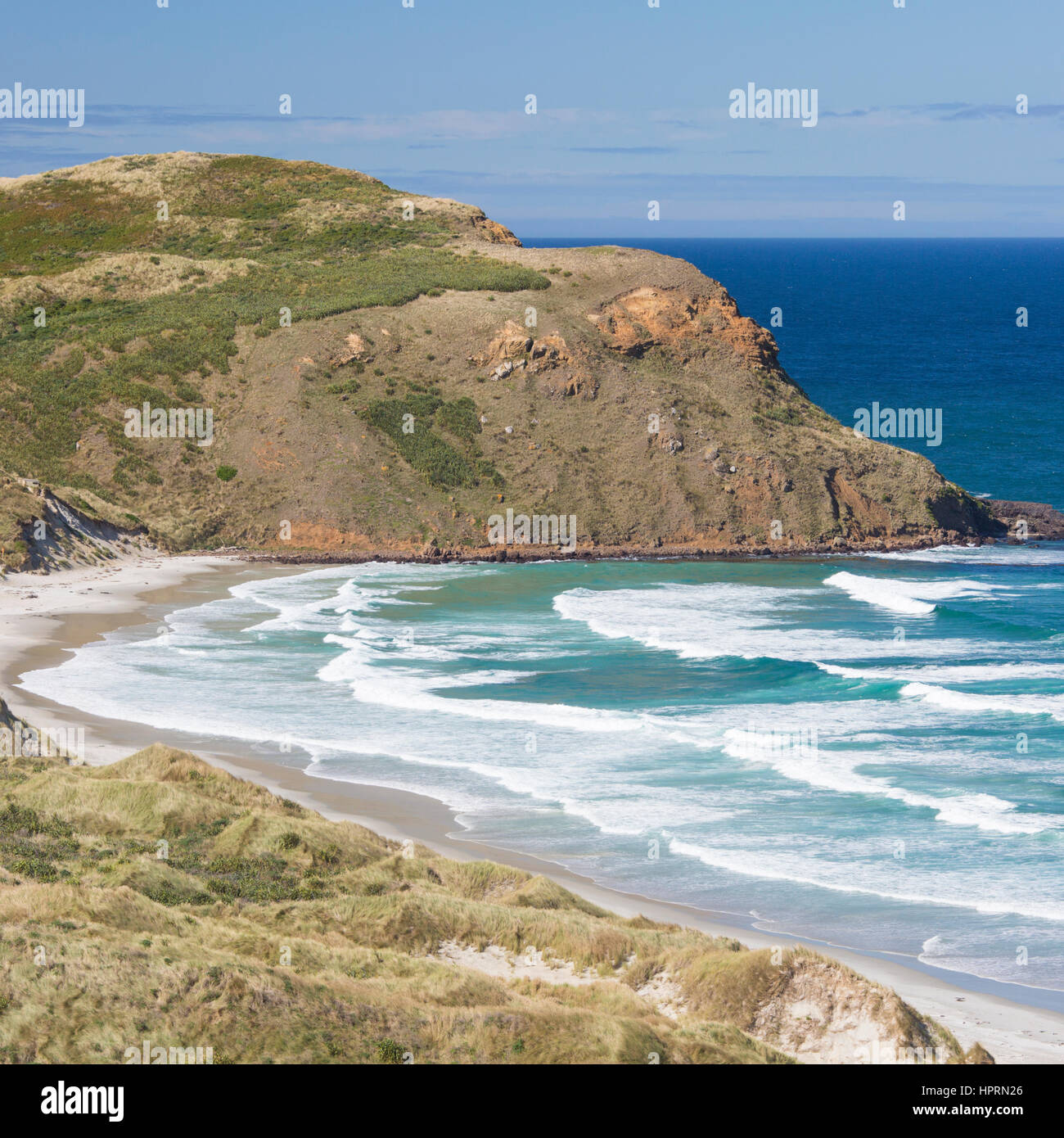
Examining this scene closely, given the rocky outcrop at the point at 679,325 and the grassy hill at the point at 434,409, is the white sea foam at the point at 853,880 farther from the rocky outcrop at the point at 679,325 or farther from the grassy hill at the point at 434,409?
the rocky outcrop at the point at 679,325

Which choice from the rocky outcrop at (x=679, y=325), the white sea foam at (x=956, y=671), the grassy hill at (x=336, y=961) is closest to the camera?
the grassy hill at (x=336, y=961)

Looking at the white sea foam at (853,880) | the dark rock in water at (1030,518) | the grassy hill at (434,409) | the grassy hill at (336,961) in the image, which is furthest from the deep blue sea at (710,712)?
the grassy hill at (336,961)

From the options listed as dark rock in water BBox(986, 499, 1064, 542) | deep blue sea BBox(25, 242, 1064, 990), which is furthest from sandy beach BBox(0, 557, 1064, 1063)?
dark rock in water BBox(986, 499, 1064, 542)

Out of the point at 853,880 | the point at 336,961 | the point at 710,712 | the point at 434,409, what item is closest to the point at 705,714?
the point at 710,712

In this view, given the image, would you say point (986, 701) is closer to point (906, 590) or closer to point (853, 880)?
point (853, 880)

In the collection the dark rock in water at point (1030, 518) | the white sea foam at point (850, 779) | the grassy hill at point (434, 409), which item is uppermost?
the grassy hill at point (434, 409)

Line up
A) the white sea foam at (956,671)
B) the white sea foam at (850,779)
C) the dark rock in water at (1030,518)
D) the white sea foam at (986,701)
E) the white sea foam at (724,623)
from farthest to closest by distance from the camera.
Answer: the dark rock in water at (1030,518), the white sea foam at (724,623), the white sea foam at (956,671), the white sea foam at (986,701), the white sea foam at (850,779)

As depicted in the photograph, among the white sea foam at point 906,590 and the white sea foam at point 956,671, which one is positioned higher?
the white sea foam at point 906,590
